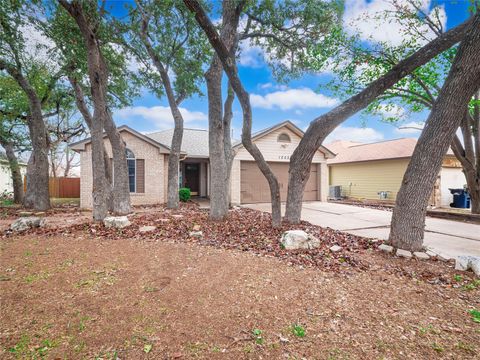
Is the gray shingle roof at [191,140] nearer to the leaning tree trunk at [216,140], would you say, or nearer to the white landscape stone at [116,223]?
the leaning tree trunk at [216,140]

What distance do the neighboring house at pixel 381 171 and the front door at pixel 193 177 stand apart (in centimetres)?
1149

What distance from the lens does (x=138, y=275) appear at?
349cm

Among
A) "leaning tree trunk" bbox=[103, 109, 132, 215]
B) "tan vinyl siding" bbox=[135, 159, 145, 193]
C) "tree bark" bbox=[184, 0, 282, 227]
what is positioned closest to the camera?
"tree bark" bbox=[184, 0, 282, 227]

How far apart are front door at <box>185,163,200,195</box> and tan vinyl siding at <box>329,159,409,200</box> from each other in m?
11.7

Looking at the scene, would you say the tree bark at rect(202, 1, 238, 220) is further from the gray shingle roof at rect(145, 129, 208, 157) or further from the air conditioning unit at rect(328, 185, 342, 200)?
the air conditioning unit at rect(328, 185, 342, 200)

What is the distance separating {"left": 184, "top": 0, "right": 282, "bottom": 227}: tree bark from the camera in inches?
215

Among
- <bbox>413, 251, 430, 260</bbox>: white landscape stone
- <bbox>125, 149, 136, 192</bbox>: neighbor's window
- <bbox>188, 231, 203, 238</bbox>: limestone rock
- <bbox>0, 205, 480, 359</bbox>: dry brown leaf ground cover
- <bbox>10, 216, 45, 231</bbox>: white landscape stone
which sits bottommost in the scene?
<bbox>0, 205, 480, 359</bbox>: dry brown leaf ground cover

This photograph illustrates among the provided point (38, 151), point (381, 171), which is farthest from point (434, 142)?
point (381, 171)

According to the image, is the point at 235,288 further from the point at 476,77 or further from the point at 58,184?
the point at 58,184

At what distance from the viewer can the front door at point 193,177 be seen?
1880cm

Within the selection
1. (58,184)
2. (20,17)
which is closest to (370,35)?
(20,17)

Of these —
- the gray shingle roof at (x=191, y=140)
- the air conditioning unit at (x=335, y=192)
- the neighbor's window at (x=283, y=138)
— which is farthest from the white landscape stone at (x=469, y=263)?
the air conditioning unit at (x=335, y=192)

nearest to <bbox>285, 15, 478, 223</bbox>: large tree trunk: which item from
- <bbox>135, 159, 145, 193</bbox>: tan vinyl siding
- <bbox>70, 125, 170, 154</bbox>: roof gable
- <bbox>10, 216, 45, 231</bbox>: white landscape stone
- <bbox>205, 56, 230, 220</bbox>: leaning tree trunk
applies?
<bbox>205, 56, 230, 220</bbox>: leaning tree trunk

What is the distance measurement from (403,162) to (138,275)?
671 inches
